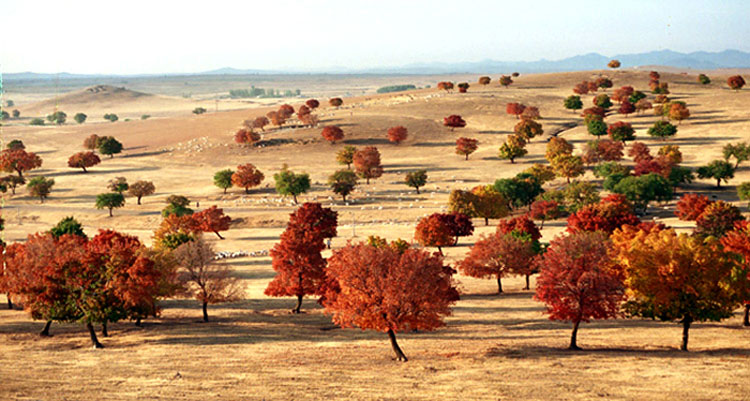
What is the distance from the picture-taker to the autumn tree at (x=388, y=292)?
38.0 meters

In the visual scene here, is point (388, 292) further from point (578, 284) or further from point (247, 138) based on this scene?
point (247, 138)

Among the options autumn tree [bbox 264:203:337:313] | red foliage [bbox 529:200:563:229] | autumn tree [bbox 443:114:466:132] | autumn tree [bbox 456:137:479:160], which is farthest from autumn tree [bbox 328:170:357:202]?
autumn tree [bbox 443:114:466:132]

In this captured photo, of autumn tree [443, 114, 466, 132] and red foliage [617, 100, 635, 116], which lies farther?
red foliage [617, 100, 635, 116]

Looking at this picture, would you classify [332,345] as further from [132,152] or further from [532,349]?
[132,152]

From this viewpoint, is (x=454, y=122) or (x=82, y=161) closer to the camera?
(x=82, y=161)

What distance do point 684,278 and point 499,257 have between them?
2252 cm

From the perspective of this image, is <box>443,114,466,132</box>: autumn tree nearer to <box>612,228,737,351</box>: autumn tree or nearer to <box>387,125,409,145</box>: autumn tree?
<box>387,125,409,145</box>: autumn tree

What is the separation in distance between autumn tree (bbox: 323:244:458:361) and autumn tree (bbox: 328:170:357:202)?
263 feet

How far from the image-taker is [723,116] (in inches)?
7092

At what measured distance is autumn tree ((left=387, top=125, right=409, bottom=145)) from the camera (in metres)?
173

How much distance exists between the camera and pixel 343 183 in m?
120

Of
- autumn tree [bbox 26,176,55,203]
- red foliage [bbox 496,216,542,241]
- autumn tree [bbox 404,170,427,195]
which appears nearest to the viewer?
red foliage [bbox 496,216,542,241]

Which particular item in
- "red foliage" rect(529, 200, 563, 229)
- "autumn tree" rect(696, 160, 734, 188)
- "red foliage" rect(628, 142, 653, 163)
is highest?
"red foliage" rect(628, 142, 653, 163)

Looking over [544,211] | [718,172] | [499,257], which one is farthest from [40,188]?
[718,172]
